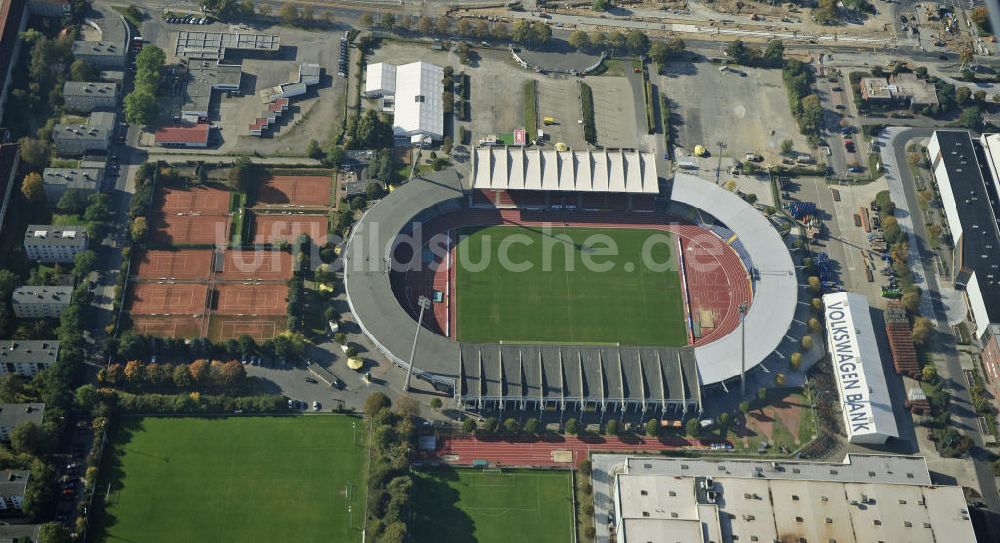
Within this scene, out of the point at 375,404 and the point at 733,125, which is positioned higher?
the point at 733,125

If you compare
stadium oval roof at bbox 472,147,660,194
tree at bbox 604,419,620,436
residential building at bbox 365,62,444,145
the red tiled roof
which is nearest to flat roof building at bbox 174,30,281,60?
the red tiled roof

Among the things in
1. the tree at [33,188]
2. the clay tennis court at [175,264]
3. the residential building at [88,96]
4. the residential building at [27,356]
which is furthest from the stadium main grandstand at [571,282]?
the residential building at [88,96]

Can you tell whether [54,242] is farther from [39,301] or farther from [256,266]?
[256,266]

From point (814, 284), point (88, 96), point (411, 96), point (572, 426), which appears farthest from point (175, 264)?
point (814, 284)

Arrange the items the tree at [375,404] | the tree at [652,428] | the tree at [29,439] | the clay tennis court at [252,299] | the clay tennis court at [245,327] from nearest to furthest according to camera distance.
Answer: the tree at [29,439] < the tree at [375,404] < the tree at [652,428] < the clay tennis court at [245,327] < the clay tennis court at [252,299]

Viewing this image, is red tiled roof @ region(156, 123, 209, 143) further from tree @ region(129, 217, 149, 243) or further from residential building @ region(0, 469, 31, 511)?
residential building @ region(0, 469, 31, 511)

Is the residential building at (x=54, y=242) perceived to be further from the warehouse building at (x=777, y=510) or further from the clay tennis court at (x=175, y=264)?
the warehouse building at (x=777, y=510)
